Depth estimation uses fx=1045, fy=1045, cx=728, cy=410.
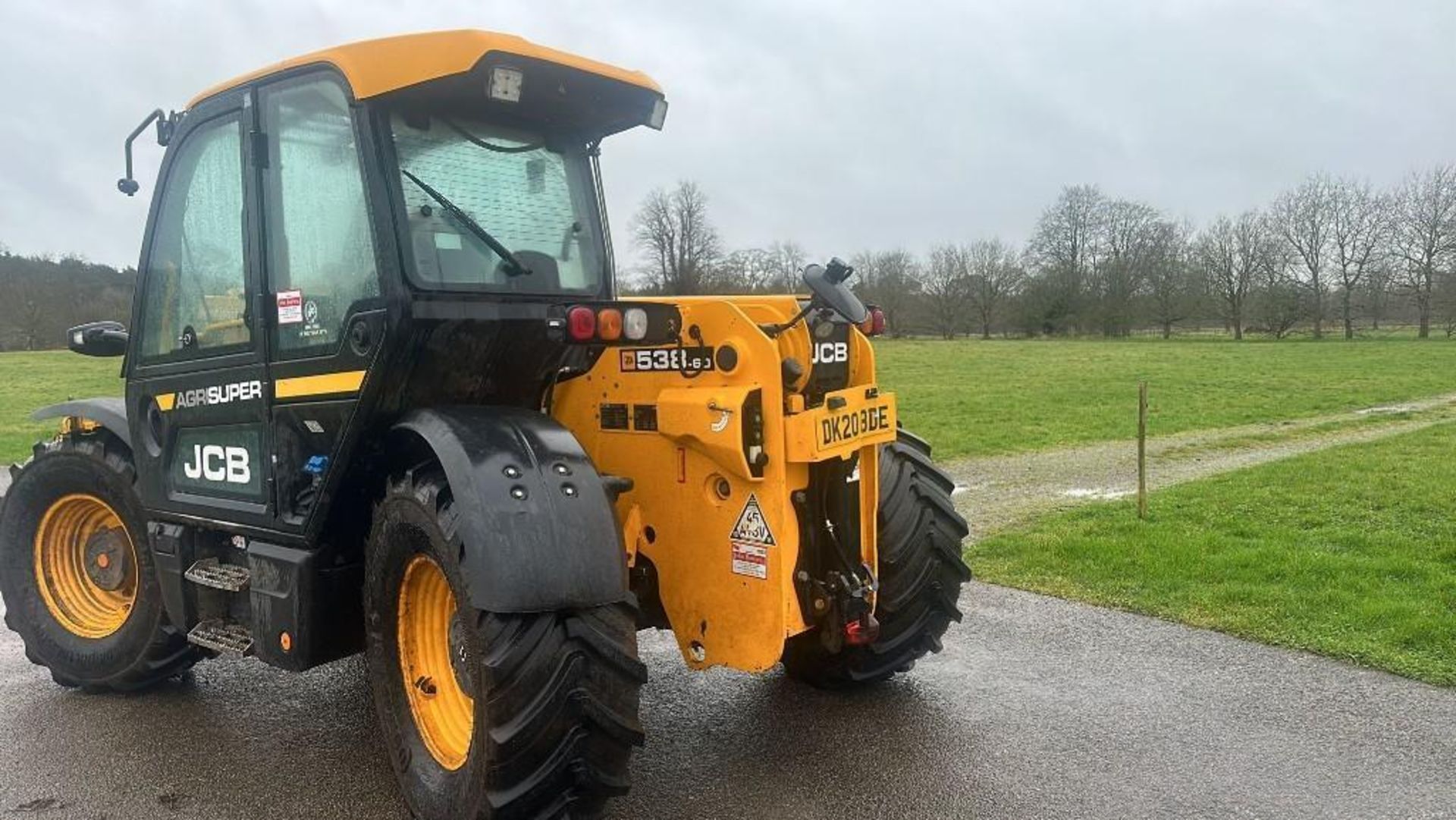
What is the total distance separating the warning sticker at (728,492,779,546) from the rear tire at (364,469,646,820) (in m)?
0.64

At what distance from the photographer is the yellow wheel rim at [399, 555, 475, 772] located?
3.59 meters

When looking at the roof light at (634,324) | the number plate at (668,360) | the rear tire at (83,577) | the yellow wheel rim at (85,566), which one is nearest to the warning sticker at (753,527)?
the number plate at (668,360)

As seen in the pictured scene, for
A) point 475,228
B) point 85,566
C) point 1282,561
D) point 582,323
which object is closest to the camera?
point 582,323

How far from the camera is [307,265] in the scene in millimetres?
3766

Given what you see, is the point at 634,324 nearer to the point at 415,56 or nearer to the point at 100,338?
the point at 415,56

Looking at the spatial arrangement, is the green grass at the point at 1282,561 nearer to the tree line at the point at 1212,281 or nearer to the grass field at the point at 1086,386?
the grass field at the point at 1086,386

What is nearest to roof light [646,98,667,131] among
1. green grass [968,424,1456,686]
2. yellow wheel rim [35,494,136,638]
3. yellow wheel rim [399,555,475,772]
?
yellow wheel rim [399,555,475,772]

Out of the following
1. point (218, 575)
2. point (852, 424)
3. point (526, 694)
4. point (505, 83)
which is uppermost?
point (505, 83)

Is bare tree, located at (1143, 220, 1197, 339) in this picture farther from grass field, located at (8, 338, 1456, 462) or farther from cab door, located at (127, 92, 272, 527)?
cab door, located at (127, 92, 272, 527)

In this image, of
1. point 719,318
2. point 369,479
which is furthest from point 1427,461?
point 369,479

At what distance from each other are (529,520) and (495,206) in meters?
1.31

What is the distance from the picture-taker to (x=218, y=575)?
13.7ft

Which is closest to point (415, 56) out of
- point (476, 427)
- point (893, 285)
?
point (476, 427)

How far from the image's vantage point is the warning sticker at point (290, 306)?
12.4 ft
